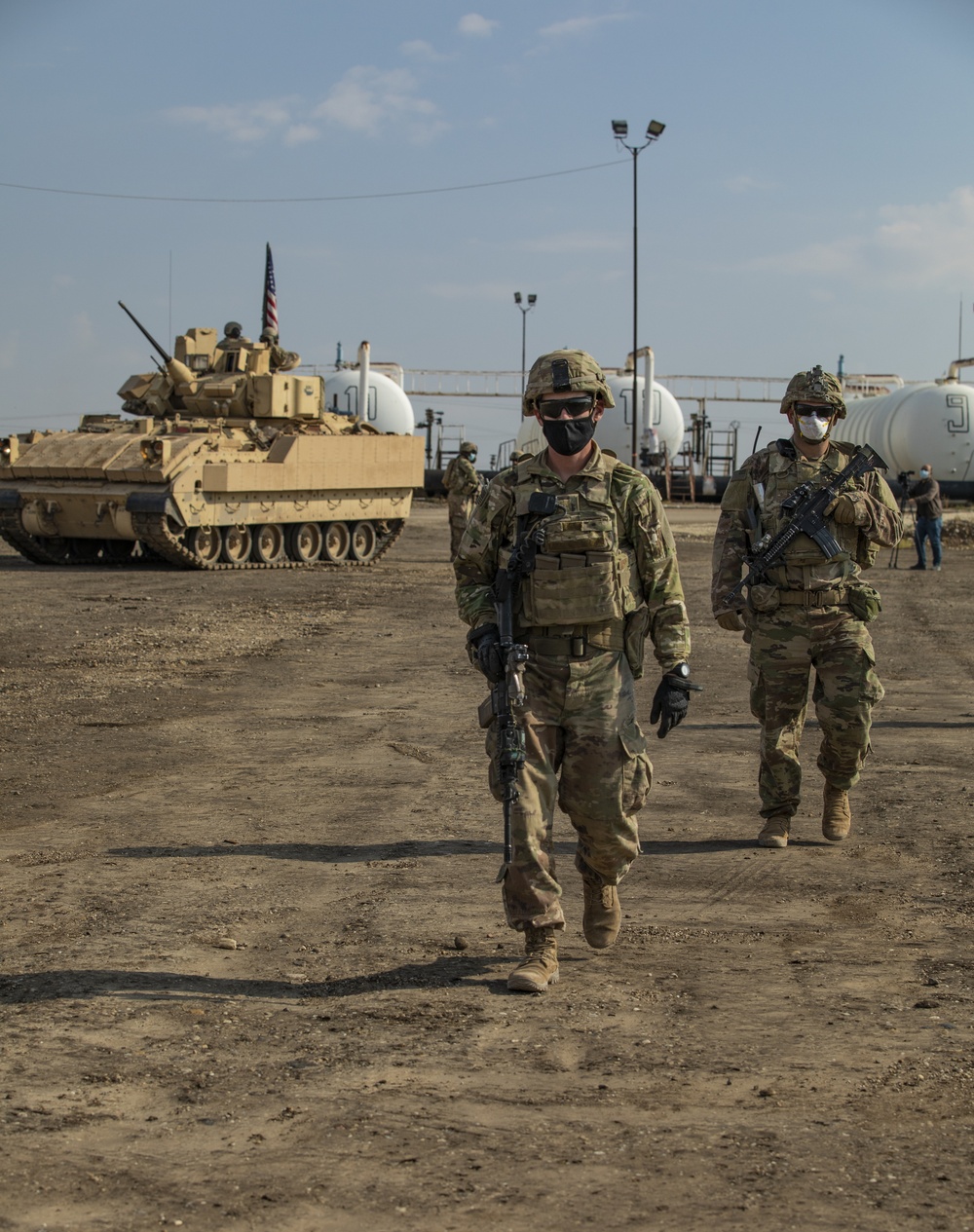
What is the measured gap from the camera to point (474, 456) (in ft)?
82.8

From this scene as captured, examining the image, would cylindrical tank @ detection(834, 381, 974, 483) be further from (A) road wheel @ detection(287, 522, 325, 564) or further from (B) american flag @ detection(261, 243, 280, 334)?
(A) road wheel @ detection(287, 522, 325, 564)

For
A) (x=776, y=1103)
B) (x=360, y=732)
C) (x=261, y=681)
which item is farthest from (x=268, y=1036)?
(x=261, y=681)

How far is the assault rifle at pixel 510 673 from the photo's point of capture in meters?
4.92

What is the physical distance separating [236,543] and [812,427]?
17.2m

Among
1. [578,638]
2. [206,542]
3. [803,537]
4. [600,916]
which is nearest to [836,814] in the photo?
[803,537]

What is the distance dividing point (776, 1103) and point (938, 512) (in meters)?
23.0

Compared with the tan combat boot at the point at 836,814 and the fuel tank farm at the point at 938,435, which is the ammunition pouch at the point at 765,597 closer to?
the tan combat boot at the point at 836,814

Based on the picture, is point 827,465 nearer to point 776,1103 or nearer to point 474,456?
point 776,1103

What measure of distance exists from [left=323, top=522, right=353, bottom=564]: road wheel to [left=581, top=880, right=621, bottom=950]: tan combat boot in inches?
804

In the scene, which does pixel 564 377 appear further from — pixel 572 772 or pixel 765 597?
pixel 765 597

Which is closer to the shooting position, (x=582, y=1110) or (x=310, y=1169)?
(x=310, y=1169)

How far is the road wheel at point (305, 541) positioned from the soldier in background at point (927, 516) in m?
9.45

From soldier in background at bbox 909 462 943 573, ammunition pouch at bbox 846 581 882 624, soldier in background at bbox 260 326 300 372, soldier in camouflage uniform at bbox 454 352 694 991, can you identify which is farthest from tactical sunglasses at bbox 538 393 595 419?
soldier in background at bbox 260 326 300 372

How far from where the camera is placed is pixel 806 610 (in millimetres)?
6949
